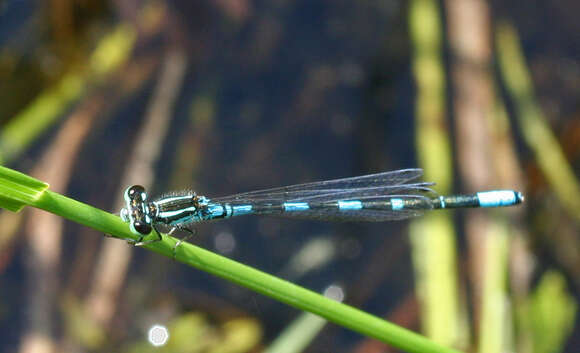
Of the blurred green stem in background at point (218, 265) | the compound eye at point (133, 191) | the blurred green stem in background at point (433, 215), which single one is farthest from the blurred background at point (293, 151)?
the blurred green stem in background at point (218, 265)

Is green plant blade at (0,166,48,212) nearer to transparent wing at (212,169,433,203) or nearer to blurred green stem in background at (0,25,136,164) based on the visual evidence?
transparent wing at (212,169,433,203)

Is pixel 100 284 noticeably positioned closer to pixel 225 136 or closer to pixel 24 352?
pixel 24 352

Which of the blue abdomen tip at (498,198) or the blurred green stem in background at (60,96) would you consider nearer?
the blue abdomen tip at (498,198)

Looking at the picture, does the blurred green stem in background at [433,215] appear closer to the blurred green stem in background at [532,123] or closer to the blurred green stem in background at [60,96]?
the blurred green stem in background at [532,123]

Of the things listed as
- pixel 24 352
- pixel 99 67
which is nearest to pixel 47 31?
pixel 99 67

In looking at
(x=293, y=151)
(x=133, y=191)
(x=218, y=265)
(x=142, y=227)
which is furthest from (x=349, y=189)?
(x=293, y=151)
